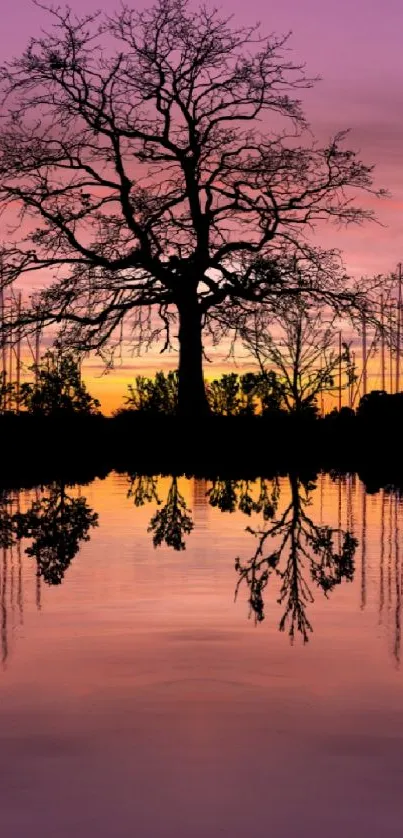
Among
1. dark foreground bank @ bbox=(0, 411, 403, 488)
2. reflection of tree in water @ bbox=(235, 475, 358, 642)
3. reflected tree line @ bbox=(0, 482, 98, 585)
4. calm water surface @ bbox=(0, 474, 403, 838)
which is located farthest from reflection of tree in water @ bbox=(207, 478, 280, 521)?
dark foreground bank @ bbox=(0, 411, 403, 488)

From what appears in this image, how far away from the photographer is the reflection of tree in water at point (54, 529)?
11211mm

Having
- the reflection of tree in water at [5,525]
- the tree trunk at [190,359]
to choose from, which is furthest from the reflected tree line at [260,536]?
the tree trunk at [190,359]

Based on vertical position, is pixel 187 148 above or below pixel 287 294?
above

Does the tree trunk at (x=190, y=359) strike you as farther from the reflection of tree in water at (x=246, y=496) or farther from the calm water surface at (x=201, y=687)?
the calm water surface at (x=201, y=687)

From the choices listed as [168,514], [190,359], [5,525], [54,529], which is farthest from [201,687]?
[190,359]

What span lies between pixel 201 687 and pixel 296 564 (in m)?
4.72

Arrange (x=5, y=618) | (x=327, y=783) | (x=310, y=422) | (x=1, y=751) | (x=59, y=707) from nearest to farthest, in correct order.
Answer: (x=327, y=783)
(x=1, y=751)
(x=59, y=707)
(x=5, y=618)
(x=310, y=422)

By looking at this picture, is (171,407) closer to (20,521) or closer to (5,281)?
(5,281)

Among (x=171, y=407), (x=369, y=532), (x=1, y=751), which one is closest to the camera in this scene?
(x=1, y=751)

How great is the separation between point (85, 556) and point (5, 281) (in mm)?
22247

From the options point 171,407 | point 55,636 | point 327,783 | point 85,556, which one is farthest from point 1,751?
point 171,407

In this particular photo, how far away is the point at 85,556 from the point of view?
11.9 metres

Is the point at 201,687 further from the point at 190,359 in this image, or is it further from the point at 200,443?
the point at 190,359

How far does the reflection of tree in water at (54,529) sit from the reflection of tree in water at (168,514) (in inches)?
27.0
